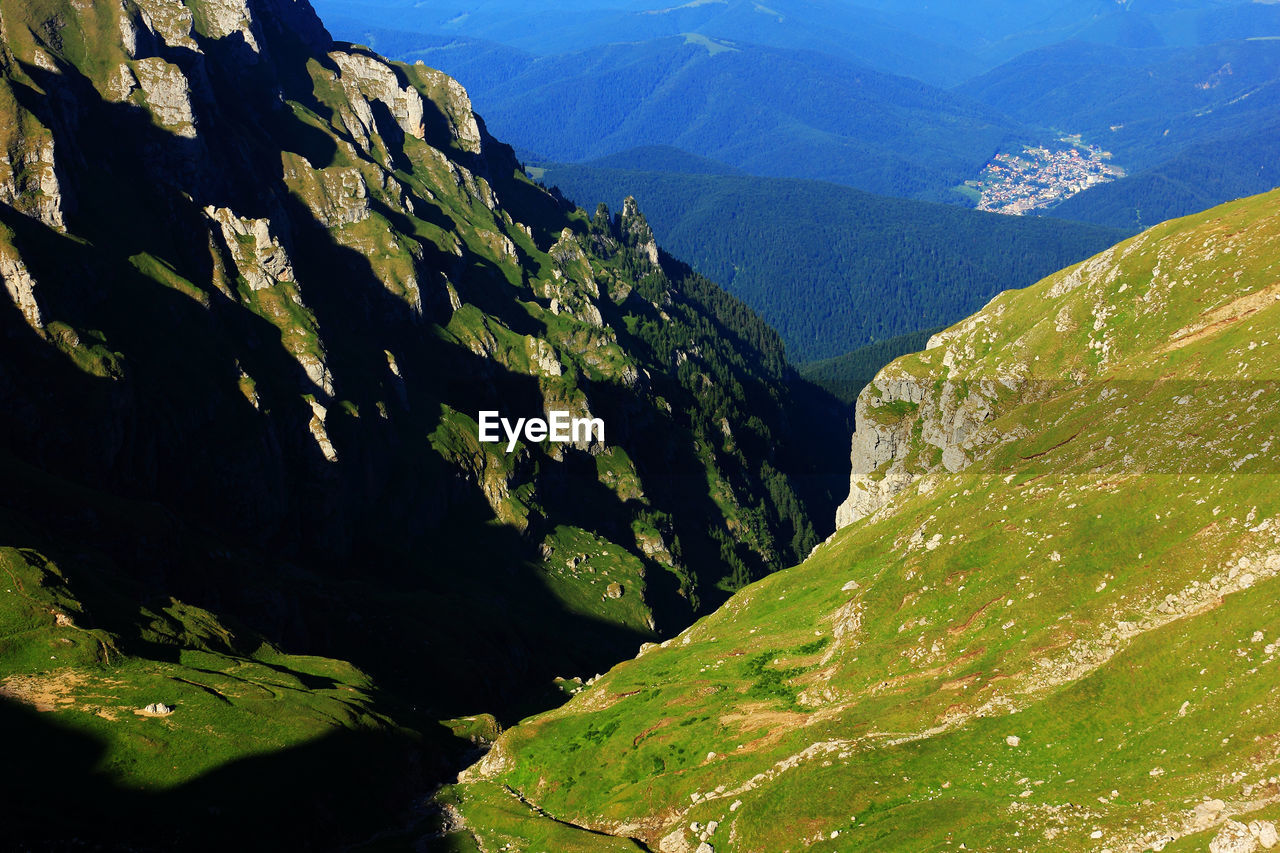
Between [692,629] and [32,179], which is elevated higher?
[32,179]

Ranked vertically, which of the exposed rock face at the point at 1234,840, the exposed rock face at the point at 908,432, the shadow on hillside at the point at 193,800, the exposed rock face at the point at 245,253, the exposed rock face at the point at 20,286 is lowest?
the exposed rock face at the point at 1234,840

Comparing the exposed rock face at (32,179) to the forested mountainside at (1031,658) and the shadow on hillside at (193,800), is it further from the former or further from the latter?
the forested mountainside at (1031,658)

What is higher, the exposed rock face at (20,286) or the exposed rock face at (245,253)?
the exposed rock face at (245,253)

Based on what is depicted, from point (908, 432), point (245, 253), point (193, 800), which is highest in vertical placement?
point (245, 253)

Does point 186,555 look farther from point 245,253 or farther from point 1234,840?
point 1234,840

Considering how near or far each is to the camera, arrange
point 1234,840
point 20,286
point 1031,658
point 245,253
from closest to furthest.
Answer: point 1234,840
point 1031,658
point 20,286
point 245,253

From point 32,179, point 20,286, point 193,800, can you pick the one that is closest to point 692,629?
point 193,800

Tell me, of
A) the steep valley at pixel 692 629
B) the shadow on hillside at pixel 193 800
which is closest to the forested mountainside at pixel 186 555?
the shadow on hillside at pixel 193 800

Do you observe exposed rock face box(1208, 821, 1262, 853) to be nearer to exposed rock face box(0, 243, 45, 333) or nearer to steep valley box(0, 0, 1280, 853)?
steep valley box(0, 0, 1280, 853)

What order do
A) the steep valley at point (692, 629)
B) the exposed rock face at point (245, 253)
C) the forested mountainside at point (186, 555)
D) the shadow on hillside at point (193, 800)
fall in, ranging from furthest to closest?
the exposed rock face at point (245, 253) < the forested mountainside at point (186, 555) < the shadow on hillside at point (193, 800) < the steep valley at point (692, 629)
